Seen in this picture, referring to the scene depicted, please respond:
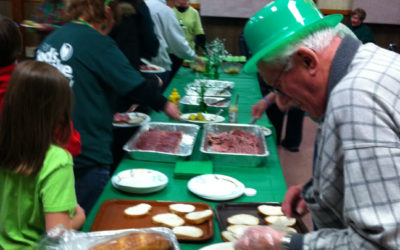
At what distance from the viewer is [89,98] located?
188cm

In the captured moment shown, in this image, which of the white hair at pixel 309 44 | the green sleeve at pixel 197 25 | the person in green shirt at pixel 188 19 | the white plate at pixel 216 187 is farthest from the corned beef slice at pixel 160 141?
the green sleeve at pixel 197 25

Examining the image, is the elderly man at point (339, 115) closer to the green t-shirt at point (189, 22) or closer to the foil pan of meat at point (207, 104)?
the foil pan of meat at point (207, 104)

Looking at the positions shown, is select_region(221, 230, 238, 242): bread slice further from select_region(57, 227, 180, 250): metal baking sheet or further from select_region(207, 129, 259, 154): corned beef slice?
select_region(207, 129, 259, 154): corned beef slice

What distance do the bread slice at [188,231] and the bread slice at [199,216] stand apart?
29 millimetres

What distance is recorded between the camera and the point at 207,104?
9.71 ft

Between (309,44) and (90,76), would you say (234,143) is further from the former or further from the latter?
(309,44)

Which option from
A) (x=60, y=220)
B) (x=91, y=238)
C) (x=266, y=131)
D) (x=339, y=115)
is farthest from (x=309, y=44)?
(x=266, y=131)

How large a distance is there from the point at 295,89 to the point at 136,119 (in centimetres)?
168

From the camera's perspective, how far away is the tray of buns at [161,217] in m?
1.34

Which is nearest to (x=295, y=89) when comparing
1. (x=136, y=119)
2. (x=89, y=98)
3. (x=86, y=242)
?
(x=86, y=242)

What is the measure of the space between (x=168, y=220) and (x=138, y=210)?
0.13m

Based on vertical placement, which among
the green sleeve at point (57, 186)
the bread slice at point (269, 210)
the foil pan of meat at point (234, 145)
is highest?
the green sleeve at point (57, 186)

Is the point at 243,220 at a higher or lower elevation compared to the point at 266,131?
higher

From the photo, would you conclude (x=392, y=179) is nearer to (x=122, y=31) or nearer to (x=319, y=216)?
(x=319, y=216)
